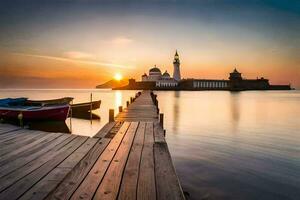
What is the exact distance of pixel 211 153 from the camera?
13539 mm

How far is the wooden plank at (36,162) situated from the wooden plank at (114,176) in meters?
1.64

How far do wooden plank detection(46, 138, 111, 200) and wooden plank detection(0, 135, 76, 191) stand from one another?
971 millimetres

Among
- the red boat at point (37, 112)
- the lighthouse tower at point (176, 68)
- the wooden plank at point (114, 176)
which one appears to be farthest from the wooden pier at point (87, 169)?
the lighthouse tower at point (176, 68)

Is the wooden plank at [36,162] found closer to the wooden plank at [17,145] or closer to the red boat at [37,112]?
the wooden plank at [17,145]

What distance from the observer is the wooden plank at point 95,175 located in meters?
3.78

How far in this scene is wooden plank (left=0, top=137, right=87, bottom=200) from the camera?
394 centimetres

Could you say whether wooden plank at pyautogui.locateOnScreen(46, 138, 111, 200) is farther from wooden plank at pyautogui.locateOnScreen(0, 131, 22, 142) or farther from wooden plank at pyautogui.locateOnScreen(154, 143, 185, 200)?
wooden plank at pyautogui.locateOnScreen(0, 131, 22, 142)

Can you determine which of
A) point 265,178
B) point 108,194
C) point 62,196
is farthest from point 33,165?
point 265,178

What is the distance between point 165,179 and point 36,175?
2.46 meters

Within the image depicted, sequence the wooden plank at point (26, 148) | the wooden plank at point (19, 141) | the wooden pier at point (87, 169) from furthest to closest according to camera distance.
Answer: the wooden plank at point (19, 141)
the wooden plank at point (26, 148)
the wooden pier at point (87, 169)

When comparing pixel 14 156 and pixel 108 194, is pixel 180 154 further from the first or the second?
pixel 108 194

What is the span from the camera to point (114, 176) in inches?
180

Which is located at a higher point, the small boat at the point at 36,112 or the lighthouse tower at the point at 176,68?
the lighthouse tower at the point at 176,68

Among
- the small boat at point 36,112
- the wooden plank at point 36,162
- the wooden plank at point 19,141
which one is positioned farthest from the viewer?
the small boat at point 36,112
